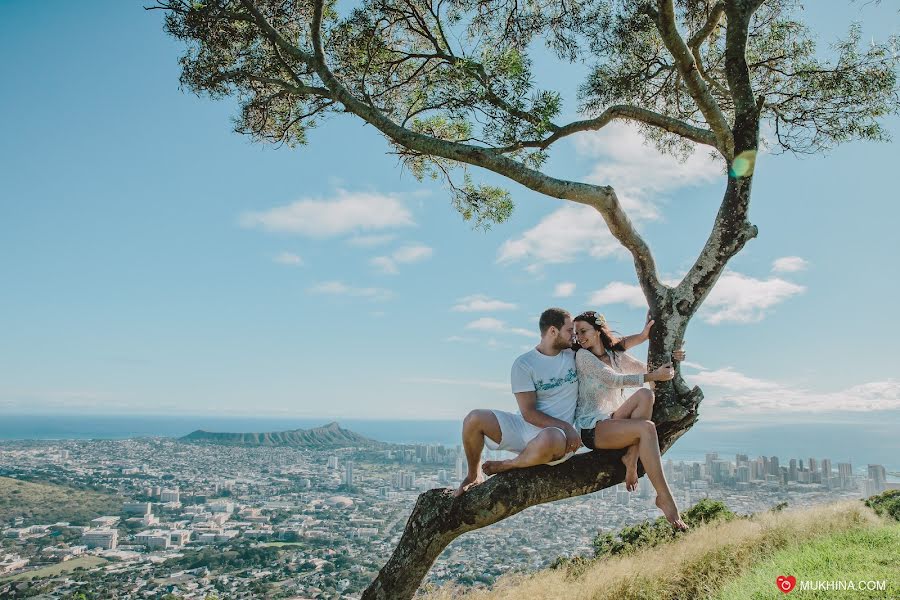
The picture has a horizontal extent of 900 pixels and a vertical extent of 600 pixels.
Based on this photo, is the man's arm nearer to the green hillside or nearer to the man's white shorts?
the man's white shorts

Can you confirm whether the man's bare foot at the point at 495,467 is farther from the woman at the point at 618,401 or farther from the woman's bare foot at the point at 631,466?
the woman's bare foot at the point at 631,466

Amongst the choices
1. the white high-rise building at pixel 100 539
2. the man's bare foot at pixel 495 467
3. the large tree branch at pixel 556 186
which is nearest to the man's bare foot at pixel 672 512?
the man's bare foot at pixel 495 467

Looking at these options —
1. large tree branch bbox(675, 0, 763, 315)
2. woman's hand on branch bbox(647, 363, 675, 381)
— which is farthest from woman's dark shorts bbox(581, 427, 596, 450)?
large tree branch bbox(675, 0, 763, 315)

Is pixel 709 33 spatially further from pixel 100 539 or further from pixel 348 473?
pixel 348 473

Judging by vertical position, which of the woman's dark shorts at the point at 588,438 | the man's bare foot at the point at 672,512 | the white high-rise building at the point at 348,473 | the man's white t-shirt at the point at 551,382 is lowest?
the white high-rise building at the point at 348,473

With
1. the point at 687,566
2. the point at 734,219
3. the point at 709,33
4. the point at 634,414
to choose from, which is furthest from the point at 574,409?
the point at 709,33

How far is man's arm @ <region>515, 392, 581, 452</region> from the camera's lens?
3977 mm

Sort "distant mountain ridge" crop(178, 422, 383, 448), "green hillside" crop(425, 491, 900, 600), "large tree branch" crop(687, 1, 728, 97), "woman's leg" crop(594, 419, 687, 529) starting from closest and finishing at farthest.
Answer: "woman's leg" crop(594, 419, 687, 529)
"green hillside" crop(425, 491, 900, 600)
"large tree branch" crop(687, 1, 728, 97)
"distant mountain ridge" crop(178, 422, 383, 448)

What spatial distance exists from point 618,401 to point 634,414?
0.37 metres

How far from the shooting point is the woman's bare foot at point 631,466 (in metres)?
3.82

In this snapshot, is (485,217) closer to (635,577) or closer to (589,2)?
(589,2)

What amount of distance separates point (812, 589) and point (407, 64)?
6.51 metres

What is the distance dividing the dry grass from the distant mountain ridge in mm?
46833

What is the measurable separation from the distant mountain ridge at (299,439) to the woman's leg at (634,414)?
4967cm
